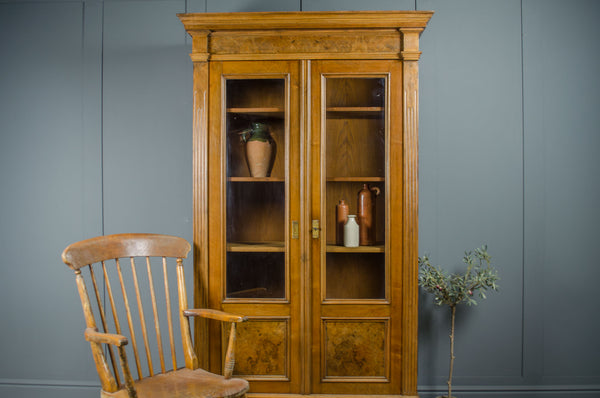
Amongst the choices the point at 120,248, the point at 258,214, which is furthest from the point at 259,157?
the point at 120,248

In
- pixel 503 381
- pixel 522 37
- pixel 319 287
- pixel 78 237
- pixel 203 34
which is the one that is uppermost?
pixel 522 37

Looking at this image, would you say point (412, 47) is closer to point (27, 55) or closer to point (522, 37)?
point (522, 37)

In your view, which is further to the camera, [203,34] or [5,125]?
[5,125]

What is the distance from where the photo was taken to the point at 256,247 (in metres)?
2.25

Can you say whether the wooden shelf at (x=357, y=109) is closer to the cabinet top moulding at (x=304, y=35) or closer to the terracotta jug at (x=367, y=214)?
the cabinet top moulding at (x=304, y=35)

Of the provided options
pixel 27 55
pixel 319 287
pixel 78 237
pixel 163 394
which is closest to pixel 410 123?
pixel 319 287

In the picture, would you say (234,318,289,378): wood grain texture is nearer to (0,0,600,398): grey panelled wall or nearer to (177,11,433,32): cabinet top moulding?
(0,0,600,398): grey panelled wall

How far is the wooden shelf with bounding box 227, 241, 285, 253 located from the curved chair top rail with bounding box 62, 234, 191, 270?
25 centimetres

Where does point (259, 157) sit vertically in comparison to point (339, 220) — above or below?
above

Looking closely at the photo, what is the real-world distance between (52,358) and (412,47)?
3.03m

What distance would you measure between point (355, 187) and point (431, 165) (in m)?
0.75

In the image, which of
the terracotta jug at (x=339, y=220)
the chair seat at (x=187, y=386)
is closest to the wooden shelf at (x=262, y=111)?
the terracotta jug at (x=339, y=220)

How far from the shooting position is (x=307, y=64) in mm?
2223

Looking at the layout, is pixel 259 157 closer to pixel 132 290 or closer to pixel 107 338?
pixel 107 338
